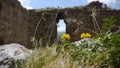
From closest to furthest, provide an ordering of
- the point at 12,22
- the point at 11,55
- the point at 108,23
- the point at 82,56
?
the point at 11,55 → the point at 82,56 → the point at 108,23 → the point at 12,22

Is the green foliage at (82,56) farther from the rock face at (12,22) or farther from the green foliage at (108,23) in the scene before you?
the rock face at (12,22)

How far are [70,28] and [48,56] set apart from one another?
15.5m

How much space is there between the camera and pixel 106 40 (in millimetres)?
3738

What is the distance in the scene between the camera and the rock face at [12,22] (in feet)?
32.7

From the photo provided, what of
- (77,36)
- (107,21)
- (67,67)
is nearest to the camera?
(67,67)

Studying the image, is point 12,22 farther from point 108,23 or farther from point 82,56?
point 82,56

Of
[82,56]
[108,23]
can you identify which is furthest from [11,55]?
[108,23]

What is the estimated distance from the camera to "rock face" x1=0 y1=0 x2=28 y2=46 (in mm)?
9977

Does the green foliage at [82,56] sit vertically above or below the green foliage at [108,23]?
below

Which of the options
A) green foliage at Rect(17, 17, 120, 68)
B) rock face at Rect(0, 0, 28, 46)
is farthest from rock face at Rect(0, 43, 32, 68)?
rock face at Rect(0, 0, 28, 46)

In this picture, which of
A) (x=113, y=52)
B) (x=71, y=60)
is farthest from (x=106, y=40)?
(x=71, y=60)

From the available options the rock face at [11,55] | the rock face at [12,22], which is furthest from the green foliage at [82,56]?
the rock face at [12,22]

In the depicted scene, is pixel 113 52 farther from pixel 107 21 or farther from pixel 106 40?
pixel 107 21

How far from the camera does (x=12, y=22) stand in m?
10.9
